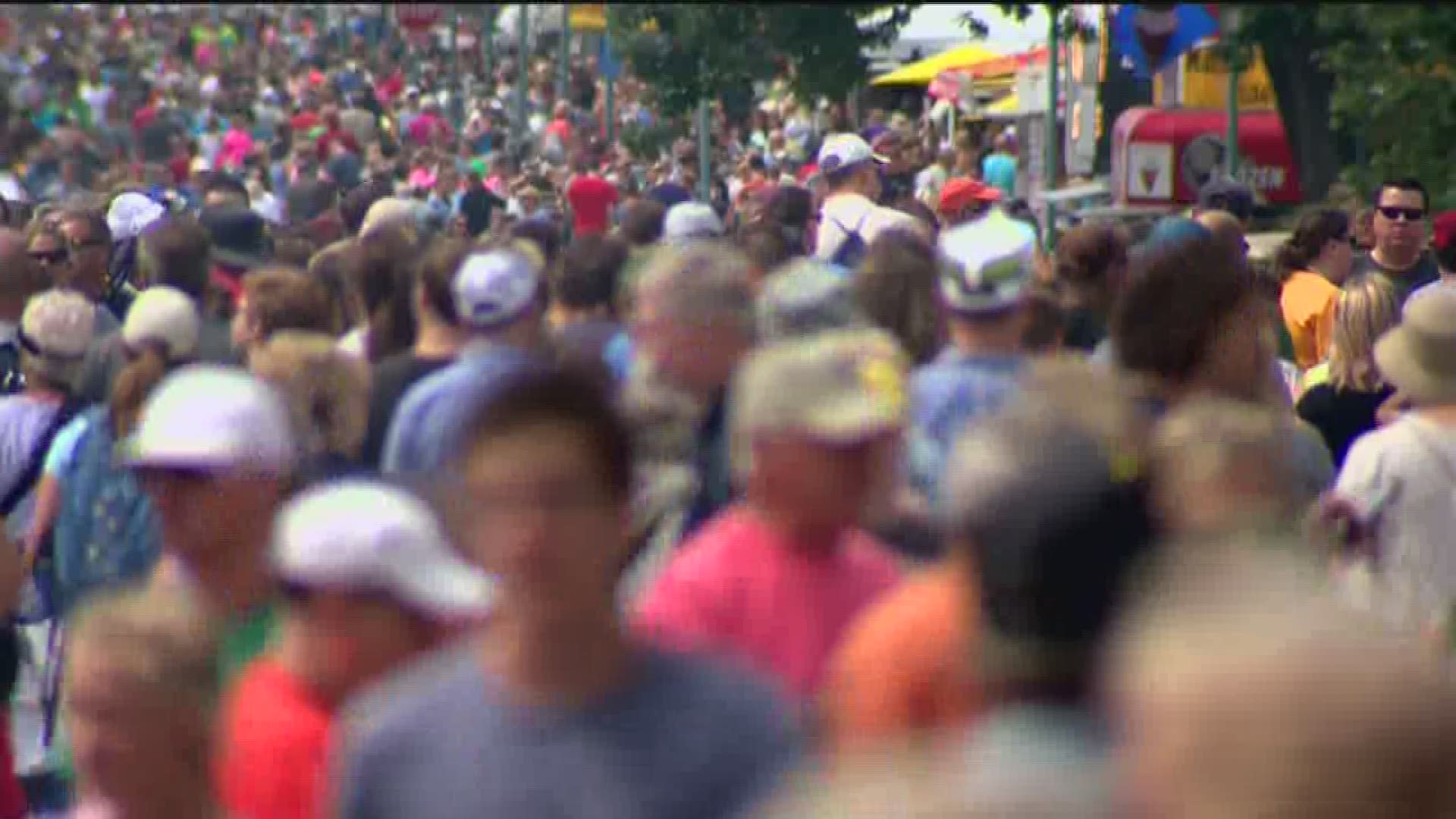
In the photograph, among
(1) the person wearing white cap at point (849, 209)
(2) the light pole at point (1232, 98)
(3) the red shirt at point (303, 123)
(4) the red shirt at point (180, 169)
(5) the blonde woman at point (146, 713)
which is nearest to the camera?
(5) the blonde woman at point (146, 713)

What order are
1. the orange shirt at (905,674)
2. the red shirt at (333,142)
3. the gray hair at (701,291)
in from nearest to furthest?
the orange shirt at (905,674), the gray hair at (701,291), the red shirt at (333,142)

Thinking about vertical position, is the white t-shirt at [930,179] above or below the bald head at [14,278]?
below

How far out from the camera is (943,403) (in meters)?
6.05

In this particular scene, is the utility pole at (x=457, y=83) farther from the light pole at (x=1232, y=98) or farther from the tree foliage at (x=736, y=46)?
the light pole at (x=1232, y=98)

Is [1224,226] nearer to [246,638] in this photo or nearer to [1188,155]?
[246,638]

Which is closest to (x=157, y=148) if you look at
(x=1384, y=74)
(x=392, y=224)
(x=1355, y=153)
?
(x=1355, y=153)

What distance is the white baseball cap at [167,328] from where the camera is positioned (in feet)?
25.0

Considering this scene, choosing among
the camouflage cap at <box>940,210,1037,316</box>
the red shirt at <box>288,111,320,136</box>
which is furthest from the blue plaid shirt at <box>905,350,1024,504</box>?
the red shirt at <box>288,111,320,136</box>

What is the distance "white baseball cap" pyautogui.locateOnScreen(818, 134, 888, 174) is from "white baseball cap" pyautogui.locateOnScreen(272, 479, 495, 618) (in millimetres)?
7956

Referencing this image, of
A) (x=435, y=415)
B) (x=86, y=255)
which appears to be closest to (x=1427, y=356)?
(x=435, y=415)

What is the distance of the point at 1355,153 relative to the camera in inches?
1056

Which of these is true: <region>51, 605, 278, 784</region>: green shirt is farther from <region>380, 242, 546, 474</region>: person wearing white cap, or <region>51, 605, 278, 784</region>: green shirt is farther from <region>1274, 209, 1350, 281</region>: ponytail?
<region>1274, 209, 1350, 281</region>: ponytail

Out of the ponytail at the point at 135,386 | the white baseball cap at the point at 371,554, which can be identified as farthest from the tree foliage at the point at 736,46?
the white baseball cap at the point at 371,554

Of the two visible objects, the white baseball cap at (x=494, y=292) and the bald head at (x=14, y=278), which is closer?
the white baseball cap at (x=494, y=292)
